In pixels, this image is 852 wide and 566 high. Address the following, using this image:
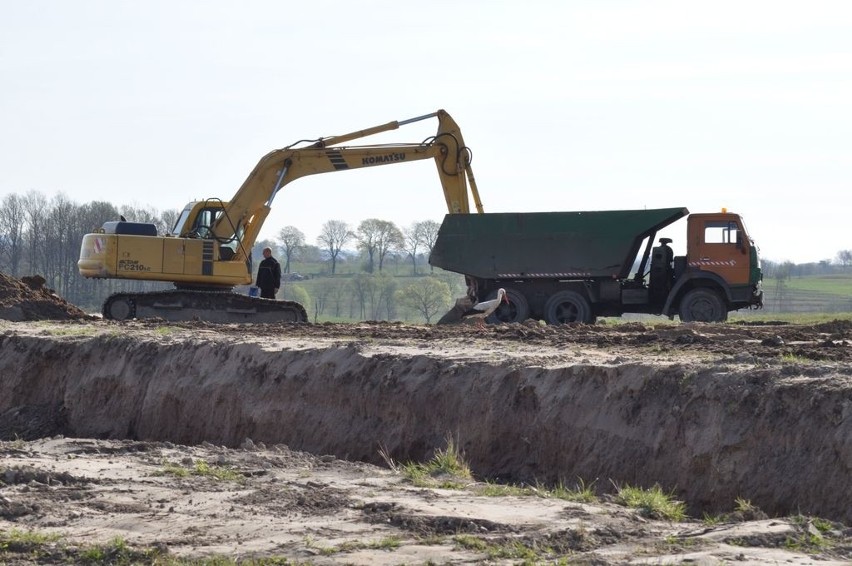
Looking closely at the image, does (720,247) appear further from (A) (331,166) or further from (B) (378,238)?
(B) (378,238)

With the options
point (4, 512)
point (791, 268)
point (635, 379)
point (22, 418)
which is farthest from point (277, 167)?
point (791, 268)

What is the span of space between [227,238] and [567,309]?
7.71 meters

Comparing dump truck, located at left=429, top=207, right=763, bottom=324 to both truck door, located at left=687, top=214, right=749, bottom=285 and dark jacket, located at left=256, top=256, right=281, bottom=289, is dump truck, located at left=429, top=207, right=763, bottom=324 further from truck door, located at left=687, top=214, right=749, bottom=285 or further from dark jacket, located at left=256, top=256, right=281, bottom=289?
dark jacket, located at left=256, top=256, right=281, bottom=289

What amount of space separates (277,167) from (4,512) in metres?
17.9

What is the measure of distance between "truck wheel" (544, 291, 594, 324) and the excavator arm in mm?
2746

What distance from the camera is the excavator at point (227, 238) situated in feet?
85.0

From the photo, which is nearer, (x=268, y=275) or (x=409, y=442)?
(x=409, y=442)

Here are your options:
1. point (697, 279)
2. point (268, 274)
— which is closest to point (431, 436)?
point (697, 279)

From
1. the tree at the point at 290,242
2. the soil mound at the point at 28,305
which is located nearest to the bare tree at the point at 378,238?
the tree at the point at 290,242

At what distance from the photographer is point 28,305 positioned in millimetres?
26719

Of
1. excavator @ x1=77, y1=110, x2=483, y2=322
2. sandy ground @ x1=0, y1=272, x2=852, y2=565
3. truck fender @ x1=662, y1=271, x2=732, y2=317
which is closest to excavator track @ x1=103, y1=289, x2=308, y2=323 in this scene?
excavator @ x1=77, y1=110, x2=483, y2=322

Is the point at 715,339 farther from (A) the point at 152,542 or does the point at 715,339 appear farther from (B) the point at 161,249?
(B) the point at 161,249

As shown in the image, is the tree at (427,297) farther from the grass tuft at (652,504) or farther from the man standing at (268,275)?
the grass tuft at (652,504)

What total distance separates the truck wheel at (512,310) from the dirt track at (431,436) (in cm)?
645
